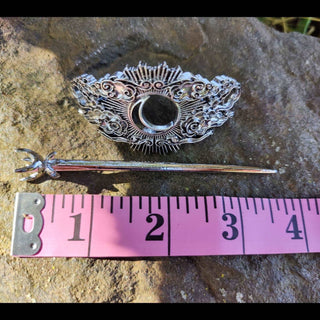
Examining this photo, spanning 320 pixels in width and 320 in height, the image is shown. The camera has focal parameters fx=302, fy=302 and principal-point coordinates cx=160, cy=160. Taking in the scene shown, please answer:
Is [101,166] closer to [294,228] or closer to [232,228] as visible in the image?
[232,228]

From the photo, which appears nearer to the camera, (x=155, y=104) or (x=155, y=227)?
(x=155, y=227)

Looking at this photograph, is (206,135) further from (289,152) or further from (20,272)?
(20,272)

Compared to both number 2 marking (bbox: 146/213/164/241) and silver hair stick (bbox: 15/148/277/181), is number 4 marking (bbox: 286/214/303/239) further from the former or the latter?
number 2 marking (bbox: 146/213/164/241)

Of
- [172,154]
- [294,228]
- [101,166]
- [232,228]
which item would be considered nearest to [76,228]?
[101,166]

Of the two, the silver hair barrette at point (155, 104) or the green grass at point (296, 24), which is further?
the green grass at point (296, 24)

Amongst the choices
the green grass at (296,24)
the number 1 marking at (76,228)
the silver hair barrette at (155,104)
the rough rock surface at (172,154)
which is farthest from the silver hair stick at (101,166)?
the green grass at (296,24)

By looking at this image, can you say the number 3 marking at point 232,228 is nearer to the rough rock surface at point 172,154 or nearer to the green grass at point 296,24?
the rough rock surface at point 172,154
